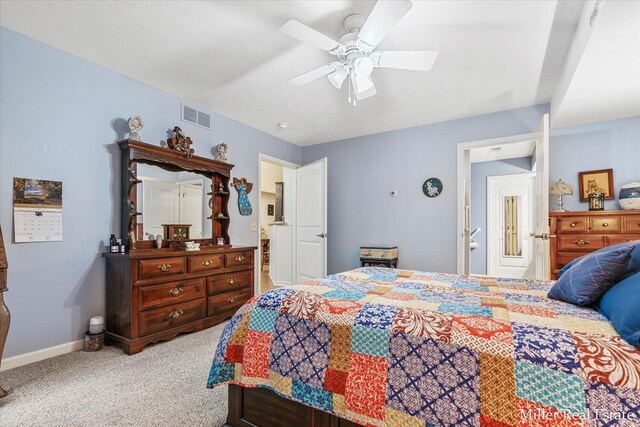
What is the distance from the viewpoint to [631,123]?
3.26 meters

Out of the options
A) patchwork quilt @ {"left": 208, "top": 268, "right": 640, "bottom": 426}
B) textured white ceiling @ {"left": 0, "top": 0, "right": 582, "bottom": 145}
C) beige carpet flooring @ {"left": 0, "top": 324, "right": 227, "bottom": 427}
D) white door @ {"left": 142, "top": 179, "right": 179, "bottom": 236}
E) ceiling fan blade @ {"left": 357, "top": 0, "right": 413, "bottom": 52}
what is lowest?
beige carpet flooring @ {"left": 0, "top": 324, "right": 227, "bottom": 427}

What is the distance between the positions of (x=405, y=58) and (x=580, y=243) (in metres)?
2.60

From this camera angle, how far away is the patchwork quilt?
91 centimetres

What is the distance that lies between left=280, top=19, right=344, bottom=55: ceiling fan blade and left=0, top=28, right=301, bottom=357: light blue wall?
200 cm

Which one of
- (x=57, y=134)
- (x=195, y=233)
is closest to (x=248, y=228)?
(x=195, y=233)

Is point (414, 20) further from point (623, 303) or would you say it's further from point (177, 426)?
point (177, 426)

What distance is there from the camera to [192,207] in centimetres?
355

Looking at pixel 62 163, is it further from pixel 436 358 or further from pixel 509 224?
pixel 509 224

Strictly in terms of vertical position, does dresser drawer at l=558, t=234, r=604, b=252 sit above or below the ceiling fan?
below

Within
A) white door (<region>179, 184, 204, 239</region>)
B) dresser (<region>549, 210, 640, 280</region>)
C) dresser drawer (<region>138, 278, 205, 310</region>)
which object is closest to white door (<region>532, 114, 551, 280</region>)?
dresser (<region>549, 210, 640, 280</region>)

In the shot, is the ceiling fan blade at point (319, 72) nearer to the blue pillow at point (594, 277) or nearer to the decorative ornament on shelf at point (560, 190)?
the blue pillow at point (594, 277)

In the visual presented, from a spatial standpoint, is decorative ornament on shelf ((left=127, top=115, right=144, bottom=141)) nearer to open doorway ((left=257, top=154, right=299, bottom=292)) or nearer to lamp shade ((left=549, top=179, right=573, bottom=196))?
open doorway ((left=257, top=154, right=299, bottom=292))

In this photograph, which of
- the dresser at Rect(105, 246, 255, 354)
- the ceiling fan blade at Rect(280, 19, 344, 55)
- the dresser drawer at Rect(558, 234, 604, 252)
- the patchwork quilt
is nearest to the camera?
the patchwork quilt

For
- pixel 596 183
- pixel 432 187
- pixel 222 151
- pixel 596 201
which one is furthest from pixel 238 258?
pixel 596 183
